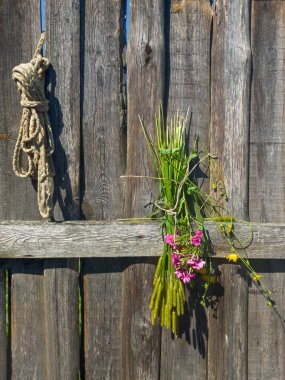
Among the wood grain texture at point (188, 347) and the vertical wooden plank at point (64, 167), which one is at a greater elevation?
the vertical wooden plank at point (64, 167)

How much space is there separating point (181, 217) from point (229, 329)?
68 cm

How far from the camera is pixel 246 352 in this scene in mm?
2666

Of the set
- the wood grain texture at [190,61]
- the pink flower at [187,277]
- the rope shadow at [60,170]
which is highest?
the wood grain texture at [190,61]

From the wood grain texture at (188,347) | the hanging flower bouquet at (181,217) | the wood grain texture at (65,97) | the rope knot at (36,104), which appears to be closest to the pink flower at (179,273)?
the hanging flower bouquet at (181,217)

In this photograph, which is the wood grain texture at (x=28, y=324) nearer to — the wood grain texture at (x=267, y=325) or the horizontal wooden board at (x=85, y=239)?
the horizontal wooden board at (x=85, y=239)

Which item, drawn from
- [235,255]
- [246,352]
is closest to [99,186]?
[235,255]

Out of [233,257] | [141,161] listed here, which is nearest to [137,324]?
[233,257]

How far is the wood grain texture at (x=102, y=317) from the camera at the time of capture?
2607 millimetres

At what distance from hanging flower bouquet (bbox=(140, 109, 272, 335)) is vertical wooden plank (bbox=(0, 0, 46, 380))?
Answer: 65 centimetres

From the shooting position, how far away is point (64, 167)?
2.54m

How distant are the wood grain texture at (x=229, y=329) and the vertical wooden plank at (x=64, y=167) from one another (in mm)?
746

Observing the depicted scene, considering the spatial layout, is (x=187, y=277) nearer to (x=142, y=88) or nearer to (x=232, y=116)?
(x=232, y=116)

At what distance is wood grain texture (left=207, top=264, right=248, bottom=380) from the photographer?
261 centimetres

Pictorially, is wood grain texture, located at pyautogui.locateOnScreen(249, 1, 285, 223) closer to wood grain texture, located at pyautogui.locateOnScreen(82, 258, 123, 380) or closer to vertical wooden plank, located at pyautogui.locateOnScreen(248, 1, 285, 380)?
vertical wooden plank, located at pyautogui.locateOnScreen(248, 1, 285, 380)
